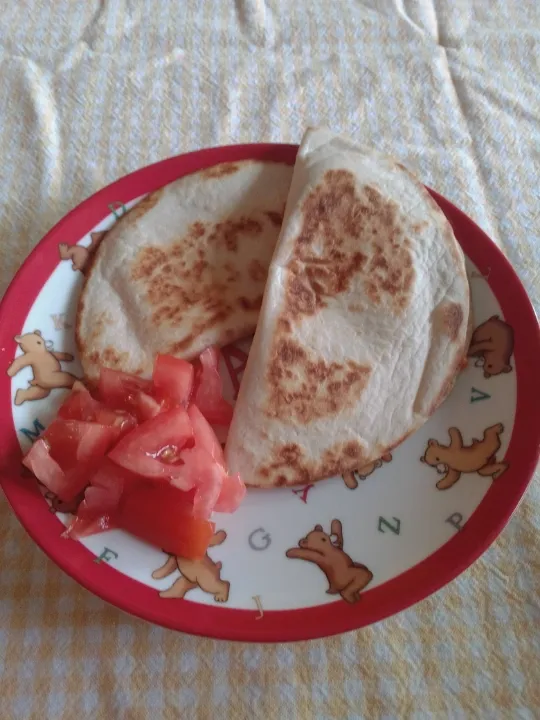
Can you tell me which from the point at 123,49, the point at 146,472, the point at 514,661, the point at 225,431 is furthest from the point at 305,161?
the point at 514,661

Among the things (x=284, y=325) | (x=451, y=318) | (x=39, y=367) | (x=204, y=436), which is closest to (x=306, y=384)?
(x=284, y=325)

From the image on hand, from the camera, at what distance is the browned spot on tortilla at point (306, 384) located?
4.00 ft

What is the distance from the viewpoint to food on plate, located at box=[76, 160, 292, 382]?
4.32 ft

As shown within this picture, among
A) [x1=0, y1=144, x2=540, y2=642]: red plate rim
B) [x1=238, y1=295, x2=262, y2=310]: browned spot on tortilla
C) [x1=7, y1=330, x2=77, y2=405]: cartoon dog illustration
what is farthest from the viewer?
[x1=238, y1=295, x2=262, y2=310]: browned spot on tortilla

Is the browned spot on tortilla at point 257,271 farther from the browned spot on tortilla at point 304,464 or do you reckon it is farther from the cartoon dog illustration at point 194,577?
the cartoon dog illustration at point 194,577

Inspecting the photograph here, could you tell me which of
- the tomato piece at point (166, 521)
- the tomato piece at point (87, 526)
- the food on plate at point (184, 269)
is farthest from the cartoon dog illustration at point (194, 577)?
the food on plate at point (184, 269)

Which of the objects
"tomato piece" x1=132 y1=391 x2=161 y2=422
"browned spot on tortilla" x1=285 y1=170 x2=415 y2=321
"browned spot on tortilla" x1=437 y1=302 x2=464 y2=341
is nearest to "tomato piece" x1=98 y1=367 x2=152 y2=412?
"tomato piece" x1=132 y1=391 x2=161 y2=422

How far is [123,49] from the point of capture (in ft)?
6.29

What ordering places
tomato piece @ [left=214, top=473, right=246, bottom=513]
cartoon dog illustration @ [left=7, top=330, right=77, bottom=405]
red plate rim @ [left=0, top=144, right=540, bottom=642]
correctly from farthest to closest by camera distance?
cartoon dog illustration @ [left=7, top=330, right=77, bottom=405], tomato piece @ [left=214, top=473, right=246, bottom=513], red plate rim @ [left=0, top=144, right=540, bottom=642]

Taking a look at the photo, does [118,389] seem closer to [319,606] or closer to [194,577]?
[194,577]

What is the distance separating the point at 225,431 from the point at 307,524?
0.84 feet

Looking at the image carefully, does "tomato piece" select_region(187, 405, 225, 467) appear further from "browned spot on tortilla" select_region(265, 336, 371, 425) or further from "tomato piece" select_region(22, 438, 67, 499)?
"tomato piece" select_region(22, 438, 67, 499)

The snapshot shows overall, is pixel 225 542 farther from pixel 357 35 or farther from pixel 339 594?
pixel 357 35

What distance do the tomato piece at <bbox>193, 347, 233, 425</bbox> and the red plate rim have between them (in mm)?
350
